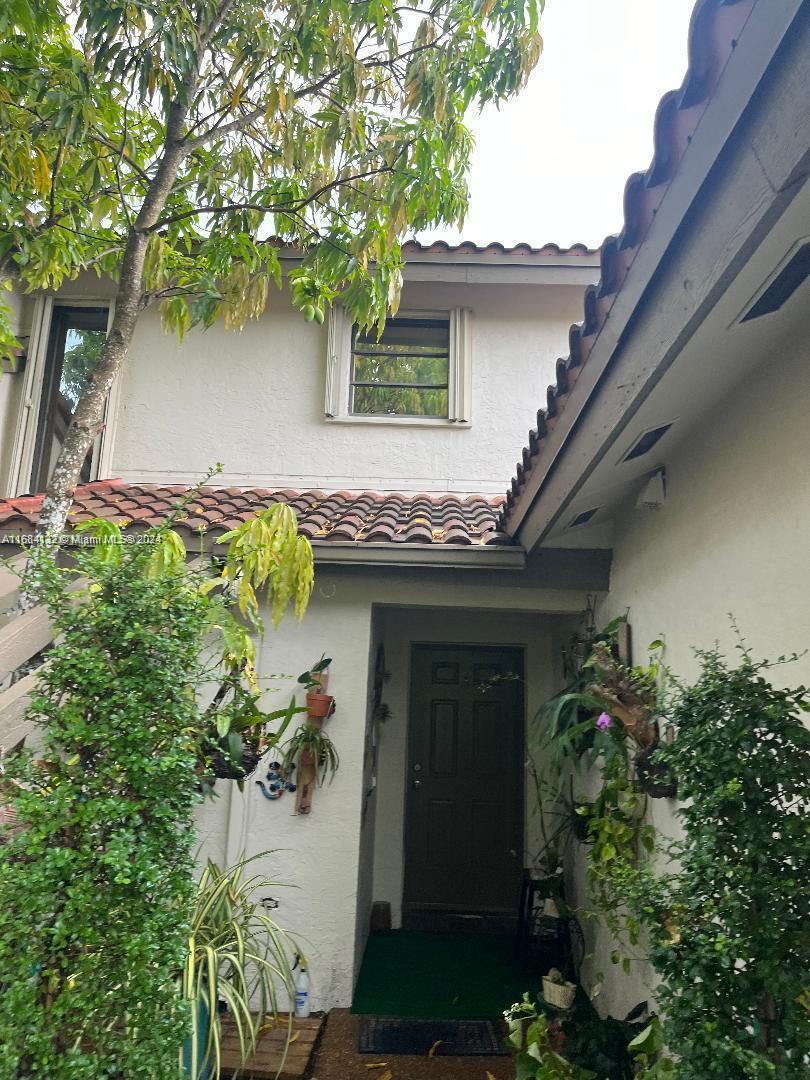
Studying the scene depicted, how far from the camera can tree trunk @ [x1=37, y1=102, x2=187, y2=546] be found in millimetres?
3746

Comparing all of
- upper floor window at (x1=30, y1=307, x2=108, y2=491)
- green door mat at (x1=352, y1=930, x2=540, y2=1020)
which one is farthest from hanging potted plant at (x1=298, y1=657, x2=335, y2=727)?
upper floor window at (x1=30, y1=307, x2=108, y2=491)

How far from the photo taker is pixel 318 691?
512 cm

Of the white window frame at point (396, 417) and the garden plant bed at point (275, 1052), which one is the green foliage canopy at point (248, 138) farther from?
the garden plant bed at point (275, 1052)

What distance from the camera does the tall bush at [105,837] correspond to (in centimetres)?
217

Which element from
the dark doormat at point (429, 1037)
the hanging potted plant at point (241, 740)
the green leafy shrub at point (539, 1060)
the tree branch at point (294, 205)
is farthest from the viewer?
the tree branch at point (294, 205)

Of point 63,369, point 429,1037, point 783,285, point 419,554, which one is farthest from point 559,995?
point 63,369

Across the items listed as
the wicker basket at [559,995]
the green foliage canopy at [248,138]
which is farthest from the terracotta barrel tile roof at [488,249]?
the wicker basket at [559,995]

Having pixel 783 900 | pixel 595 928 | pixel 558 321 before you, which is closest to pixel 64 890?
pixel 783 900

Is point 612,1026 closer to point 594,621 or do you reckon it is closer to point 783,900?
point 783,900

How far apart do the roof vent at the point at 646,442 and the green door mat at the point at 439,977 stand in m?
3.56

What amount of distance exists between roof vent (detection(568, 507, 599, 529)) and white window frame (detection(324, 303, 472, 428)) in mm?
2262

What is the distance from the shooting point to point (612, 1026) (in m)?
3.47

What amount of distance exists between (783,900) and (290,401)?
19.1 feet

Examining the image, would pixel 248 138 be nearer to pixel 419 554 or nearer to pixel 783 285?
pixel 419 554
